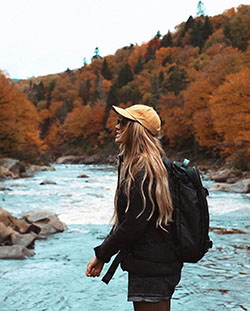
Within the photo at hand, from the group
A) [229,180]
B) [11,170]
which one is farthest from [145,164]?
[11,170]

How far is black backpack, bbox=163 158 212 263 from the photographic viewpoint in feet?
6.75

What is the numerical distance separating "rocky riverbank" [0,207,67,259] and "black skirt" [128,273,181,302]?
5.68 meters

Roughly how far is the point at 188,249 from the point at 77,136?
79.9m

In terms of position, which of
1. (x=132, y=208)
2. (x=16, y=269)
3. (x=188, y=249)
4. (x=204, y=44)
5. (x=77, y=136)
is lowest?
(x=77, y=136)

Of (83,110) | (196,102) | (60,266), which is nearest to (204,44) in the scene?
(83,110)

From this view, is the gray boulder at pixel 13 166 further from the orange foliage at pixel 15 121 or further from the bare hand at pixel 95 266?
the bare hand at pixel 95 266

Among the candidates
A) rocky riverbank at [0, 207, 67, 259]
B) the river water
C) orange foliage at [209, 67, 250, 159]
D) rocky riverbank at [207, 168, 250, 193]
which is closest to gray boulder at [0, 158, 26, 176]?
rocky riverbank at [207, 168, 250, 193]

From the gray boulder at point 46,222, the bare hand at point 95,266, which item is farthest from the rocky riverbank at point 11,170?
the bare hand at point 95,266

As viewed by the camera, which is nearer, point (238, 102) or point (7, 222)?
point (7, 222)

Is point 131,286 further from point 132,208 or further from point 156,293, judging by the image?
point 132,208

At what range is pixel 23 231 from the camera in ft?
30.5

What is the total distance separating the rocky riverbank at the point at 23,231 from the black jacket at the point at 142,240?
5710 mm

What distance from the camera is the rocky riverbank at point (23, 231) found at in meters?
7.45

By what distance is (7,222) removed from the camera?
30.0 feet
